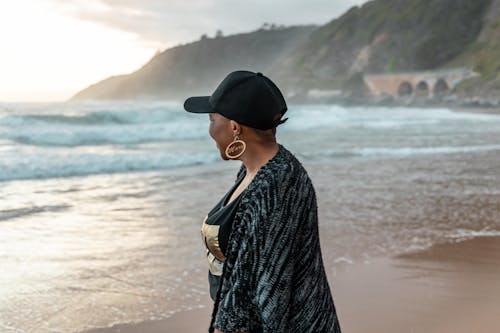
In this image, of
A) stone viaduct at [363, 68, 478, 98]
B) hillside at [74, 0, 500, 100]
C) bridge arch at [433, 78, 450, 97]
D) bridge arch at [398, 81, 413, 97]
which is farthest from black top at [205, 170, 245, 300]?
bridge arch at [398, 81, 413, 97]

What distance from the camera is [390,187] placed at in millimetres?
8477

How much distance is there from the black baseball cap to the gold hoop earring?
72 millimetres

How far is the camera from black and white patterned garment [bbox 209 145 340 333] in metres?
1.50

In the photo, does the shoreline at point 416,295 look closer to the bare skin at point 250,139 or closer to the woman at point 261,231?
the woman at point 261,231

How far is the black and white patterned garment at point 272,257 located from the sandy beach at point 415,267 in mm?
1908

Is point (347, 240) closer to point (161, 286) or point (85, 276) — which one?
point (161, 286)

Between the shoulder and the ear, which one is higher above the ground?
the ear

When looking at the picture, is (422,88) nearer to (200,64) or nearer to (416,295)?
(416,295)

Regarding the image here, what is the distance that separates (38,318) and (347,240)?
117 inches

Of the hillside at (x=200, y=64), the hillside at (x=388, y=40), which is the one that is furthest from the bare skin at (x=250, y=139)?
the hillside at (x=200, y=64)

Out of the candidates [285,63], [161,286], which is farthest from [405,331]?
[285,63]

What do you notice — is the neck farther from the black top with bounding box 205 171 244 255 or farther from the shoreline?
the shoreline

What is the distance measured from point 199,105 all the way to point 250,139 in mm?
199

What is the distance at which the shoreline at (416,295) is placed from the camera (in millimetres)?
3414
